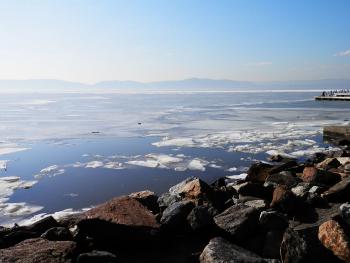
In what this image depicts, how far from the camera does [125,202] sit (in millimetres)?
7090

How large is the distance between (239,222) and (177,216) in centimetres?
106

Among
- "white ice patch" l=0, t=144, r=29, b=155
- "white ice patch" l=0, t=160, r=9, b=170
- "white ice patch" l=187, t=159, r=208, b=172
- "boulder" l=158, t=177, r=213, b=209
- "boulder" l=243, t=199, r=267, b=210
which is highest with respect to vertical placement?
"boulder" l=243, t=199, r=267, b=210

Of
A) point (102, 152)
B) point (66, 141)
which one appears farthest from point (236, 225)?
point (66, 141)

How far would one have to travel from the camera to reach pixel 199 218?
6.72m

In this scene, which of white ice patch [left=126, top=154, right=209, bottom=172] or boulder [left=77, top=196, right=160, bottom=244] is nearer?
boulder [left=77, top=196, right=160, bottom=244]

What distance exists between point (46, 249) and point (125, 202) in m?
1.91

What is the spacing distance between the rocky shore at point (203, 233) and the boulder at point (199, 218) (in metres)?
0.02

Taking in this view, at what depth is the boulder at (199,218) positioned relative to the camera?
6.67 m

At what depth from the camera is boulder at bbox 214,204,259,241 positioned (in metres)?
6.32

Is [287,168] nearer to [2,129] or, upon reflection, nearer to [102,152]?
[102,152]

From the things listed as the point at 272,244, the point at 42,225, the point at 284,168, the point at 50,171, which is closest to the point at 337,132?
the point at 284,168

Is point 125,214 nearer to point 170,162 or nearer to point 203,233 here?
point 203,233

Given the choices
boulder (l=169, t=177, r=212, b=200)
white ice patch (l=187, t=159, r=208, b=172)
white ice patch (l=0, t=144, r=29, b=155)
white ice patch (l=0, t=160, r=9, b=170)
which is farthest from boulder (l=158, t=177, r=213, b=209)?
white ice patch (l=0, t=144, r=29, b=155)

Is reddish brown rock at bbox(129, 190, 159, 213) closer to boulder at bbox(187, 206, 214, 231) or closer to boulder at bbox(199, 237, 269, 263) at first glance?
boulder at bbox(187, 206, 214, 231)
